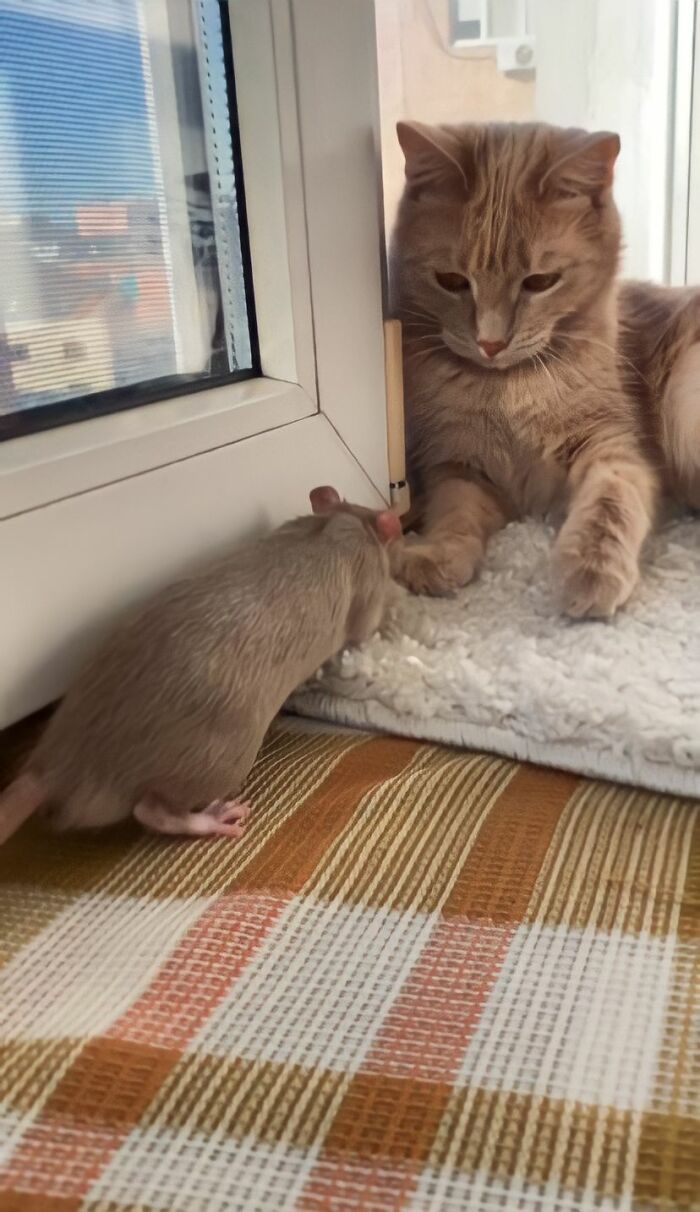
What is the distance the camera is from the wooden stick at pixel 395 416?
3.63 feet

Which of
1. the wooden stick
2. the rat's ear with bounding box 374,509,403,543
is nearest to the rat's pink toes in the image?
the rat's ear with bounding box 374,509,403,543

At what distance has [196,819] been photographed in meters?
0.67

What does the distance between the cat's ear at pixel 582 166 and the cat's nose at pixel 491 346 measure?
178 millimetres

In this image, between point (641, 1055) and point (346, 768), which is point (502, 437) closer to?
point (346, 768)

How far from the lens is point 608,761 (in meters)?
0.73

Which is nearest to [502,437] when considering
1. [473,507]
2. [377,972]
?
[473,507]


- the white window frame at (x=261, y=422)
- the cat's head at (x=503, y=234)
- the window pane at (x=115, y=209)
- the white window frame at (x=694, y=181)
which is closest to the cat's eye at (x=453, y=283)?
the cat's head at (x=503, y=234)

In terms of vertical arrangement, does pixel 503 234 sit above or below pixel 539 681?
above

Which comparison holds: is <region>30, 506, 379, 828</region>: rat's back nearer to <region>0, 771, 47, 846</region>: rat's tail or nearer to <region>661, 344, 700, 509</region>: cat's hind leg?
<region>0, 771, 47, 846</region>: rat's tail

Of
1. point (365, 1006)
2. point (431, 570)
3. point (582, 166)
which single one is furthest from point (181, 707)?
point (582, 166)

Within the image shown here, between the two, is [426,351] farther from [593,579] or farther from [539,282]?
[593,579]

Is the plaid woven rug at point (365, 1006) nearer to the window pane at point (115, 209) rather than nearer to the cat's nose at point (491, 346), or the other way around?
the window pane at point (115, 209)

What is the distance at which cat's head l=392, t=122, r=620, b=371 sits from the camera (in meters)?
1.11

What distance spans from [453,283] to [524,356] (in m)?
0.12
